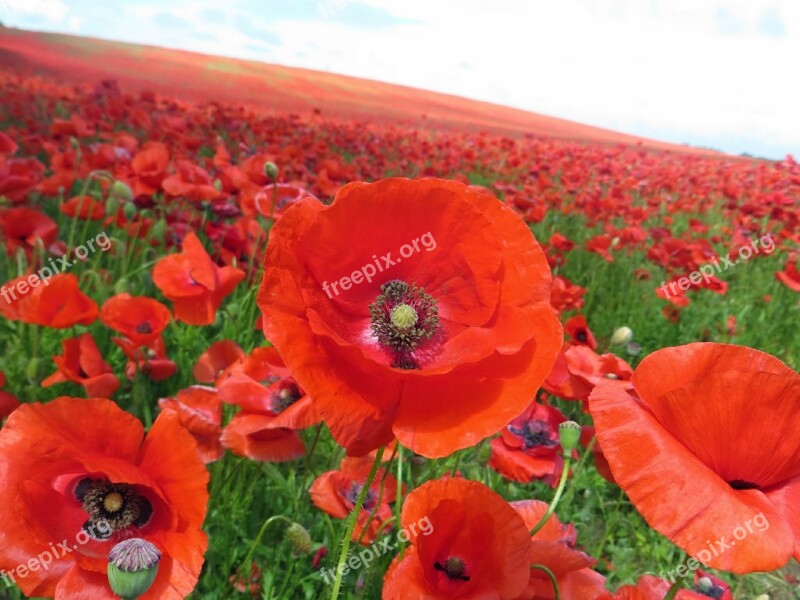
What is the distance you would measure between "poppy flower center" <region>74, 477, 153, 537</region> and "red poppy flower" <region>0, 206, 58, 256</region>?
195cm

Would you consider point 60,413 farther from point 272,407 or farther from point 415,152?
point 415,152

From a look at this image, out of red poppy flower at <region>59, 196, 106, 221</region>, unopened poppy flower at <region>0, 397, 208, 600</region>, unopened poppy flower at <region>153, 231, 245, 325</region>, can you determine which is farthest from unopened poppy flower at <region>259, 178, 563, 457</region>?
red poppy flower at <region>59, 196, 106, 221</region>

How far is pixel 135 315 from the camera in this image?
215cm

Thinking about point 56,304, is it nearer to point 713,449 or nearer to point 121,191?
point 121,191

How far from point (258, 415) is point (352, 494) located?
487mm

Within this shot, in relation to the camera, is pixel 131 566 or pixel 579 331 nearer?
pixel 131 566

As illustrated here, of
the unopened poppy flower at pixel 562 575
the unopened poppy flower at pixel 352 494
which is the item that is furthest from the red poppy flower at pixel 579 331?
the unopened poppy flower at pixel 562 575

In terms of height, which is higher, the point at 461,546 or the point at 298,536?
the point at 461,546

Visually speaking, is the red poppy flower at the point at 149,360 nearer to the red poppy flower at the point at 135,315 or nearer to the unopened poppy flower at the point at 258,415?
the red poppy flower at the point at 135,315

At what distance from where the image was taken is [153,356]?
85.3 inches

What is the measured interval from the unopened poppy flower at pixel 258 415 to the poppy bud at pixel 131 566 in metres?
0.47

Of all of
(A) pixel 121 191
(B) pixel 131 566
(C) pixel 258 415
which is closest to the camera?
(B) pixel 131 566

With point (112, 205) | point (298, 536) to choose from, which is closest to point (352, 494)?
point (298, 536)

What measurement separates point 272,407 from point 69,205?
208 centimetres
